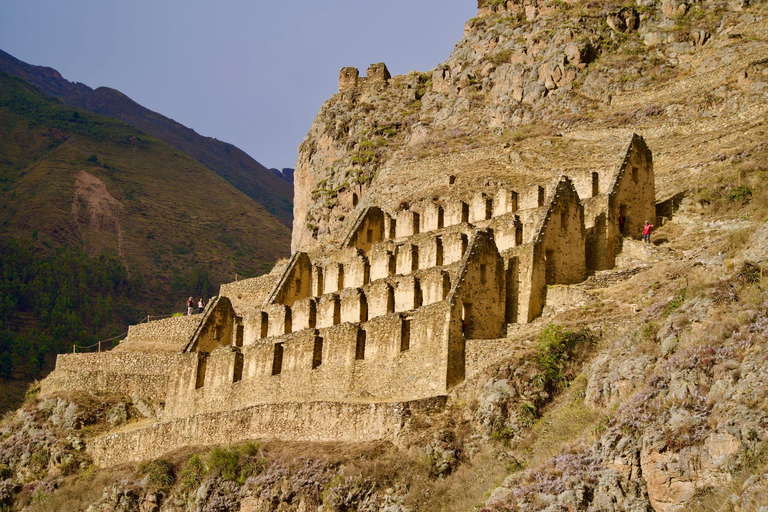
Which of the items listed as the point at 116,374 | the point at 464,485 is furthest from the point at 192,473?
the point at 116,374

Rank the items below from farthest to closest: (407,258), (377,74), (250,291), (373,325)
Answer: (377,74)
(250,291)
(407,258)
(373,325)

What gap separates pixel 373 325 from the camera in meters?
37.1

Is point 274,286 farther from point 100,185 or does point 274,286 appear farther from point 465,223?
point 100,185

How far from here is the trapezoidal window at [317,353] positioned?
1539 inches

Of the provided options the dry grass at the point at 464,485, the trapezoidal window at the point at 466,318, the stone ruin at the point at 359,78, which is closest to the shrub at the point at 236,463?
the dry grass at the point at 464,485

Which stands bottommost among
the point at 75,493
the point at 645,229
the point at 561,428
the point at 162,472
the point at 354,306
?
the point at 75,493

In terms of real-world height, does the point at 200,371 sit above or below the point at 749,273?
below

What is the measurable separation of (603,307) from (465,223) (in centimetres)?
1121

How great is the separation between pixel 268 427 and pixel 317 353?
3.57 meters

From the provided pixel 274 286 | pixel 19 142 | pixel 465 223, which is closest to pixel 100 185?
pixel 19 142

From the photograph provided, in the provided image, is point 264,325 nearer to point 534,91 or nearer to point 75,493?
point 75,493

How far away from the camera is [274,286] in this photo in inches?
2020

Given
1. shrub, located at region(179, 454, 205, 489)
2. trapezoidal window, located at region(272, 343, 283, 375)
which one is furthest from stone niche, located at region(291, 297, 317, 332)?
shrub, located at region(179, 454, 205, 489)

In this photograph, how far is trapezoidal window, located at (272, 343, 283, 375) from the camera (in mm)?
40812
